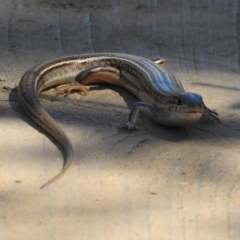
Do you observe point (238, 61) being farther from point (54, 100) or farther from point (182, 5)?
point (54, 100)

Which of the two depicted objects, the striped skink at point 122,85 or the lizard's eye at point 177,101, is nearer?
the striped skink at point 122,85

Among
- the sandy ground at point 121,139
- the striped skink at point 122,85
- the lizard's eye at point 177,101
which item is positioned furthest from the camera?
the lizard's eye at point 177,101

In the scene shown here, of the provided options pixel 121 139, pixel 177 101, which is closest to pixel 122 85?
pixel 177 101

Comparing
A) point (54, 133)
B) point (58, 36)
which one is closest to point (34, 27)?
point (58, 36)

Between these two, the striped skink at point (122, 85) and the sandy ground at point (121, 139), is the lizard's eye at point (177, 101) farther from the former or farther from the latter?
the sandy ground at point (121, 139)

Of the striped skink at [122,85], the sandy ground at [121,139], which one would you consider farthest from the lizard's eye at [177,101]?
the sandy ground at [121,139]

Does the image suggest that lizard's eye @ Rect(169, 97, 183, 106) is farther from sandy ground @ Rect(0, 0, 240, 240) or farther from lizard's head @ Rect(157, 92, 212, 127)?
sandy ground @ Rect(0, 0, 240, 240)

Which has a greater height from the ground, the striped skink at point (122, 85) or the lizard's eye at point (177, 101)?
the lizard's eye at point (177, 101)
